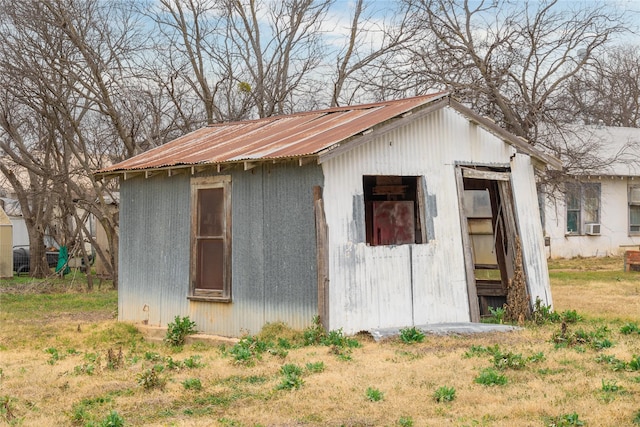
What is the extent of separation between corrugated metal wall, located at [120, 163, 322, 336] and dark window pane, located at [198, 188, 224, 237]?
0.27 meters

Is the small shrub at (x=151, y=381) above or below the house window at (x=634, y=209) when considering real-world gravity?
below

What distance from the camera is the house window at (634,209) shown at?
3117cm

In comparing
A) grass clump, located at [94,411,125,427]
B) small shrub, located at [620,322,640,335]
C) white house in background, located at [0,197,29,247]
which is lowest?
grass clump, located at [94,411,125,427]

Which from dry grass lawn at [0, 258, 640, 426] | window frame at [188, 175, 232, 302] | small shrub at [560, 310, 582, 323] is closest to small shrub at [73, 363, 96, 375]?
dry grass lawn at [0, 258, 640, 426]

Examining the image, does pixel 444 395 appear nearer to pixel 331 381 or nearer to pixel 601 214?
pixel 331 381

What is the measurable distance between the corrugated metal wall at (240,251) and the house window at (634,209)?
2128cm

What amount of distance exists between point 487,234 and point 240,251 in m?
5.25

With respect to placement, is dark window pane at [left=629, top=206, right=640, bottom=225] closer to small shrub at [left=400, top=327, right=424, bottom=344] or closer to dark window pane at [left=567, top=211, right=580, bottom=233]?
dark window pane at [left=567, top=211, right=580, bottom=233]

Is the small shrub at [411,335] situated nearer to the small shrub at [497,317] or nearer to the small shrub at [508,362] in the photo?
the small shrub at [508,362]

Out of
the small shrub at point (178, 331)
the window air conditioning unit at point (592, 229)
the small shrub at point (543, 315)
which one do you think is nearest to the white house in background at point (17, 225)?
the window air conditioning unit at point (592, 229)

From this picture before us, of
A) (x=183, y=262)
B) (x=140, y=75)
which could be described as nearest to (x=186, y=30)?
(x=140, y=75)

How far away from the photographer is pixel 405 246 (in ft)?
42.0

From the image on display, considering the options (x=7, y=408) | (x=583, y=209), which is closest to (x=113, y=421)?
(x=7, y=408)

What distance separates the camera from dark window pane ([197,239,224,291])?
13.3m
